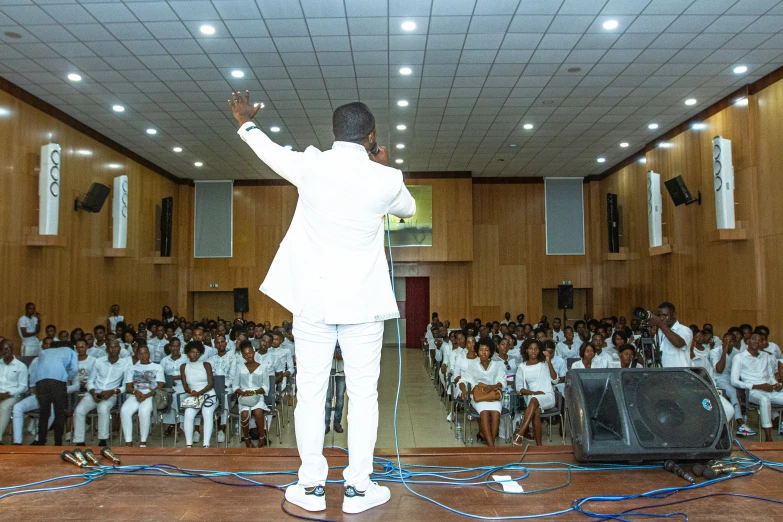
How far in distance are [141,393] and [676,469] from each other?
5310mm

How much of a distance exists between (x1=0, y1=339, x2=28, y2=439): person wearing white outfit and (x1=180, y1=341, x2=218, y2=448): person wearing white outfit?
1.81m

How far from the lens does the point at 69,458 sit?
9.27 ft


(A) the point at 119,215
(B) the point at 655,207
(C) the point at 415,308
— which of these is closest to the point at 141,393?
(A) the point at 119,215

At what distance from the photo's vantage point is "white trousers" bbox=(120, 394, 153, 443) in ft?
19.8

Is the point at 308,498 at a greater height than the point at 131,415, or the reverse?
the point at 308,498

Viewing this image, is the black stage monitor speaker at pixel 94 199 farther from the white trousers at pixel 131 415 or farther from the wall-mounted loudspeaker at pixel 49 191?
the white trousers at pixel 131 415

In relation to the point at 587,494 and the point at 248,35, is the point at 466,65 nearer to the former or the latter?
the point at 248,35

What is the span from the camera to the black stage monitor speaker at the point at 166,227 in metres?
15.2

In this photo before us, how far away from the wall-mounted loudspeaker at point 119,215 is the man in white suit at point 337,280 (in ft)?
36.3

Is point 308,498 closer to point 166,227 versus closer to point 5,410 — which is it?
point 5,410

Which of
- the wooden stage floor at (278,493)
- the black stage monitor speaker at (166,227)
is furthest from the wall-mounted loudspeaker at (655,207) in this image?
the black stage monitor speaker at (166,227)

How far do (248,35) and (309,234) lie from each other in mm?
6262

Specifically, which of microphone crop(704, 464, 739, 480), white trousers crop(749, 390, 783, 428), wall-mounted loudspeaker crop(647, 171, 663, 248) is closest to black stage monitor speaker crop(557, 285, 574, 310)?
wall-mounted loudspeaker crop(647, 171, 663, 248)

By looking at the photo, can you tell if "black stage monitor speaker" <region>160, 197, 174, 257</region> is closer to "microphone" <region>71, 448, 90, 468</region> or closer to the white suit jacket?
"microphone" <region>71, 448, 90, 468</region>
